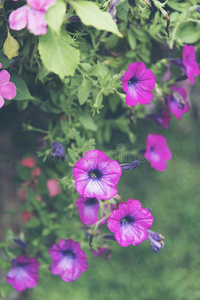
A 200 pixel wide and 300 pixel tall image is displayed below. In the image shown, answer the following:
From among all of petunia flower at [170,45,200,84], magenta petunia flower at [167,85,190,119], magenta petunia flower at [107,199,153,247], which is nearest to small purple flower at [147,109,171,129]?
magenta petunia flower at [167,85,190,119]

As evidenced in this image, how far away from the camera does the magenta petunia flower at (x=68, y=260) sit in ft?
3.76

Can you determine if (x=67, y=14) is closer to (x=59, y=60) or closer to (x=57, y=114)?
(x=59, y=60)

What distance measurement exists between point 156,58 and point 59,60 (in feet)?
2.40

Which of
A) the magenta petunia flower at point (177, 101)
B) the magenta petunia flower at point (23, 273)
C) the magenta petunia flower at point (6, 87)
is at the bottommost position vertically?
the magenta petunia flower at point (23, 273)

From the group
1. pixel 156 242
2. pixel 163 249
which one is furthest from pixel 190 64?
pixel 163 249

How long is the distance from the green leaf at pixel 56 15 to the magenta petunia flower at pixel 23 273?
88cm

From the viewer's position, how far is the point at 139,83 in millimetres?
1026

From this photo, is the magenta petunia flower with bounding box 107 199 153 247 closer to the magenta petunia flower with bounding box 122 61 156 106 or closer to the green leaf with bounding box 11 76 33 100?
the magenta petunia flower with bounding box 122 61 156 106

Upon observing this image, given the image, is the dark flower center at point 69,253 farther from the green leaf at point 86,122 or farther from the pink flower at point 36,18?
the pink flower at point 36,18

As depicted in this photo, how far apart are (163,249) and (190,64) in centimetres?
94

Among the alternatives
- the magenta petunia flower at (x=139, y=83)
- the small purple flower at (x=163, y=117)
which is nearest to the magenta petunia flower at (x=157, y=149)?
the small purple flower at (x=163, y=117)

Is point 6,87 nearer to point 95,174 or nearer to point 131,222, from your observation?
point 95,174

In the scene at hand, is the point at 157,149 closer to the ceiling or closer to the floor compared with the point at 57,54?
closer to the floor

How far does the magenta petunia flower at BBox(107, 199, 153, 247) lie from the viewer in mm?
979
